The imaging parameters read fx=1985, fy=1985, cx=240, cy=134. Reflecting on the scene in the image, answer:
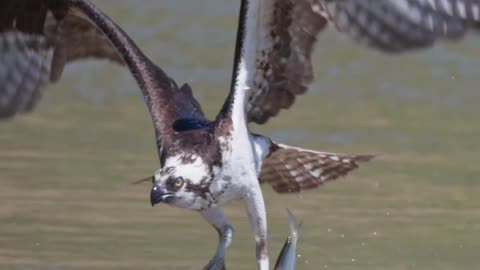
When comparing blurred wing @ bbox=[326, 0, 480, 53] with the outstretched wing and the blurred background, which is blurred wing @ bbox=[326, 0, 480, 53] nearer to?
the outstretched wing

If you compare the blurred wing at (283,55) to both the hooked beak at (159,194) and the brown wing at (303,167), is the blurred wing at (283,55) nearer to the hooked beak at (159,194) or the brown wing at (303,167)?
the brown wing at (303,167)

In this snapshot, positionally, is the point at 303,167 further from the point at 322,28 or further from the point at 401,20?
the point at 401,20

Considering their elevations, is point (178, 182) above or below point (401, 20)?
below

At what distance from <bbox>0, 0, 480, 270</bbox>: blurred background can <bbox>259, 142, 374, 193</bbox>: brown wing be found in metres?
0.63

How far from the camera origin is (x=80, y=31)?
11594 millimetres

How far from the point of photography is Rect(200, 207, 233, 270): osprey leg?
35.2 feet

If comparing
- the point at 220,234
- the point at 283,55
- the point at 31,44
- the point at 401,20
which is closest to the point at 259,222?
the point at 220,234

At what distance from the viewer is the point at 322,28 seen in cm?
1034

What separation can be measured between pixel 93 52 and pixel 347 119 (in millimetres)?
3855

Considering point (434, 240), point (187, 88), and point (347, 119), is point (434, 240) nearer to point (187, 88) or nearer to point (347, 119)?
point (187, 88)

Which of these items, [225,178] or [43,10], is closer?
[225,178]

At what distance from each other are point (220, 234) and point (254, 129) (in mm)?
4010

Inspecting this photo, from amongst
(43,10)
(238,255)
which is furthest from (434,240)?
(43,10)

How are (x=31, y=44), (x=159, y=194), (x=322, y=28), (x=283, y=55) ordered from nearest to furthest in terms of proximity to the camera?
1. (x=159, y=194)
2. (x=322, y=28)
3. (x=283, y=55)
4. (x=31, y=44)
